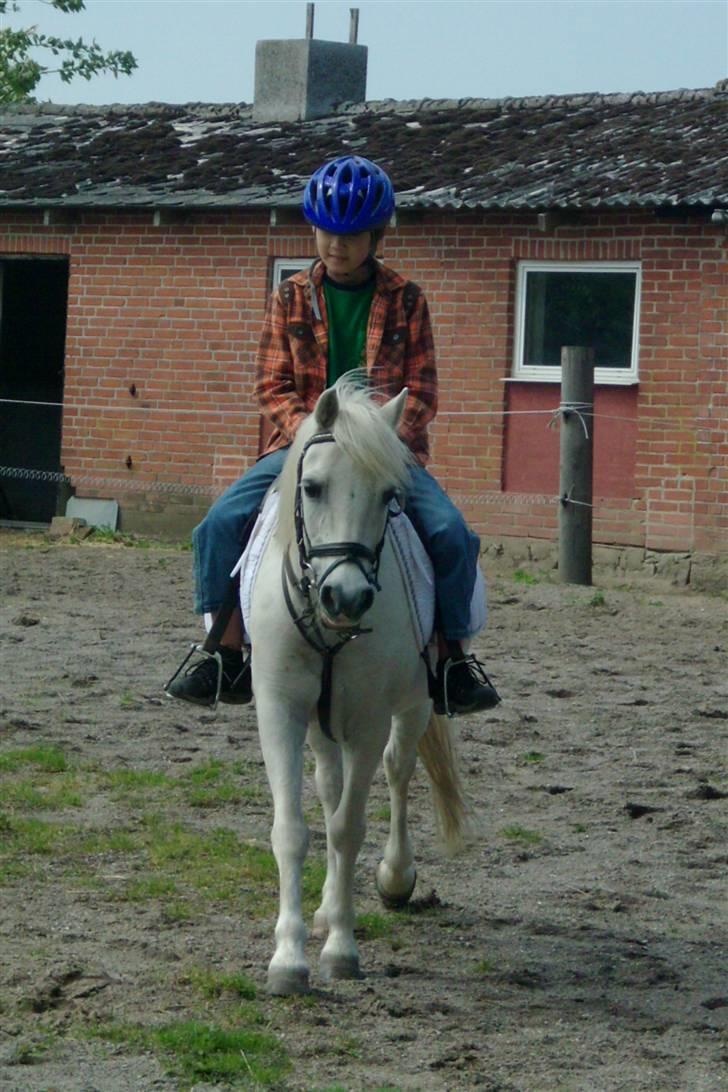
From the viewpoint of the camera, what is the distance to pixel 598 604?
1405 centimetres

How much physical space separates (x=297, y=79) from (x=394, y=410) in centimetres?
1760

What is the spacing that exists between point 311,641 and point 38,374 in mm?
18185

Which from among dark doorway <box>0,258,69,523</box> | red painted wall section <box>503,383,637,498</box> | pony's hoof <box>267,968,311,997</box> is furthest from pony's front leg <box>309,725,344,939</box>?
dark doorway <box>0,258,69,523</box>

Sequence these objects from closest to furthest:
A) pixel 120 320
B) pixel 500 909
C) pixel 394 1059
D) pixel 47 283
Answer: pixel 394 1059
pixel 500 909
pixel 120 320
pixel 47 283

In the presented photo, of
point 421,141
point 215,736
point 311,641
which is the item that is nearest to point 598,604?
point 215,736

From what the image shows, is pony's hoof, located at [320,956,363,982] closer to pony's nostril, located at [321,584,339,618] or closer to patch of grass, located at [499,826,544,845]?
pony's nostril, located at [321,584,339,618]

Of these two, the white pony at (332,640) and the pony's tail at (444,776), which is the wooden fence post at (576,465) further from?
the white pony at (332,640)

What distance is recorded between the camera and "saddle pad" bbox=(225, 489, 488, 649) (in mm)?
5590

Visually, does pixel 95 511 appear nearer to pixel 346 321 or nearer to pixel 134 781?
pixel 134 781

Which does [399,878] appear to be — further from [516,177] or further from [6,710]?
[516,177]

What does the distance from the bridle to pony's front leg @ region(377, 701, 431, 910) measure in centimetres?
73

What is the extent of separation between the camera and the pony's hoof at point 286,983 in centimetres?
507

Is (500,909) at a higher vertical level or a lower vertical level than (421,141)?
lower

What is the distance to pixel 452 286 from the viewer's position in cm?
1741
